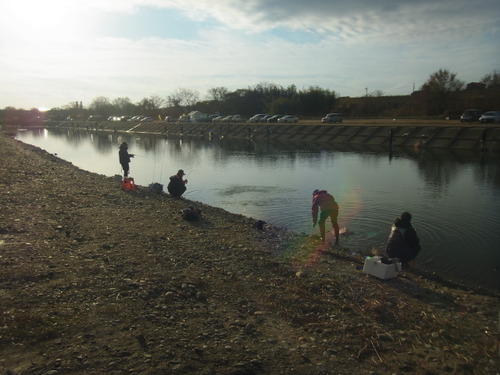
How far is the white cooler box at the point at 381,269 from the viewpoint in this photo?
935 centimetres

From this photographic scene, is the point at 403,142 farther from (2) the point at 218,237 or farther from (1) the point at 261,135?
(2) the point at 218,237

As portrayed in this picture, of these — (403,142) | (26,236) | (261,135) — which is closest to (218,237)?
(26,236)

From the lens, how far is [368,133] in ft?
199

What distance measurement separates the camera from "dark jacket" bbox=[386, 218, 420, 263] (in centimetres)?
1041

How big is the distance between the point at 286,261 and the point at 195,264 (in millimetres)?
2325

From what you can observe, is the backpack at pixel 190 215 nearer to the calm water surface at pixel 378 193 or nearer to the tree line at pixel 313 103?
the calm water surface at pixel 378 193

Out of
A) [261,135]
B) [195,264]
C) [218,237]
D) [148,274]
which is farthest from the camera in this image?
[261,135]

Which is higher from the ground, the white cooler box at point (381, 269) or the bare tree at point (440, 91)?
the bare tree at point (440, 91)

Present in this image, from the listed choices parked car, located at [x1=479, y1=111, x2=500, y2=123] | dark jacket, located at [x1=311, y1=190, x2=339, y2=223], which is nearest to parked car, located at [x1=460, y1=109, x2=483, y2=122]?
parked car, located at [x1=479, y1=111, x2=500, y2=123]

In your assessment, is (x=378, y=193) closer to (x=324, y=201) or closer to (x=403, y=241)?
(x=324, y=201)

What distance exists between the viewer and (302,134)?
69625 mm

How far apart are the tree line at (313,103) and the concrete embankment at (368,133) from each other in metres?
17.6

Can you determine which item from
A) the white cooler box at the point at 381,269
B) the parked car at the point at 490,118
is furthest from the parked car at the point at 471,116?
the white cooler box at the point at 381,269

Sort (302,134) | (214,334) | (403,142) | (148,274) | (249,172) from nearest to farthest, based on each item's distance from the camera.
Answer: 1. (214,334)
2. (148,274)
3. (249,172)
4. (403,142)
5. (302,134)
